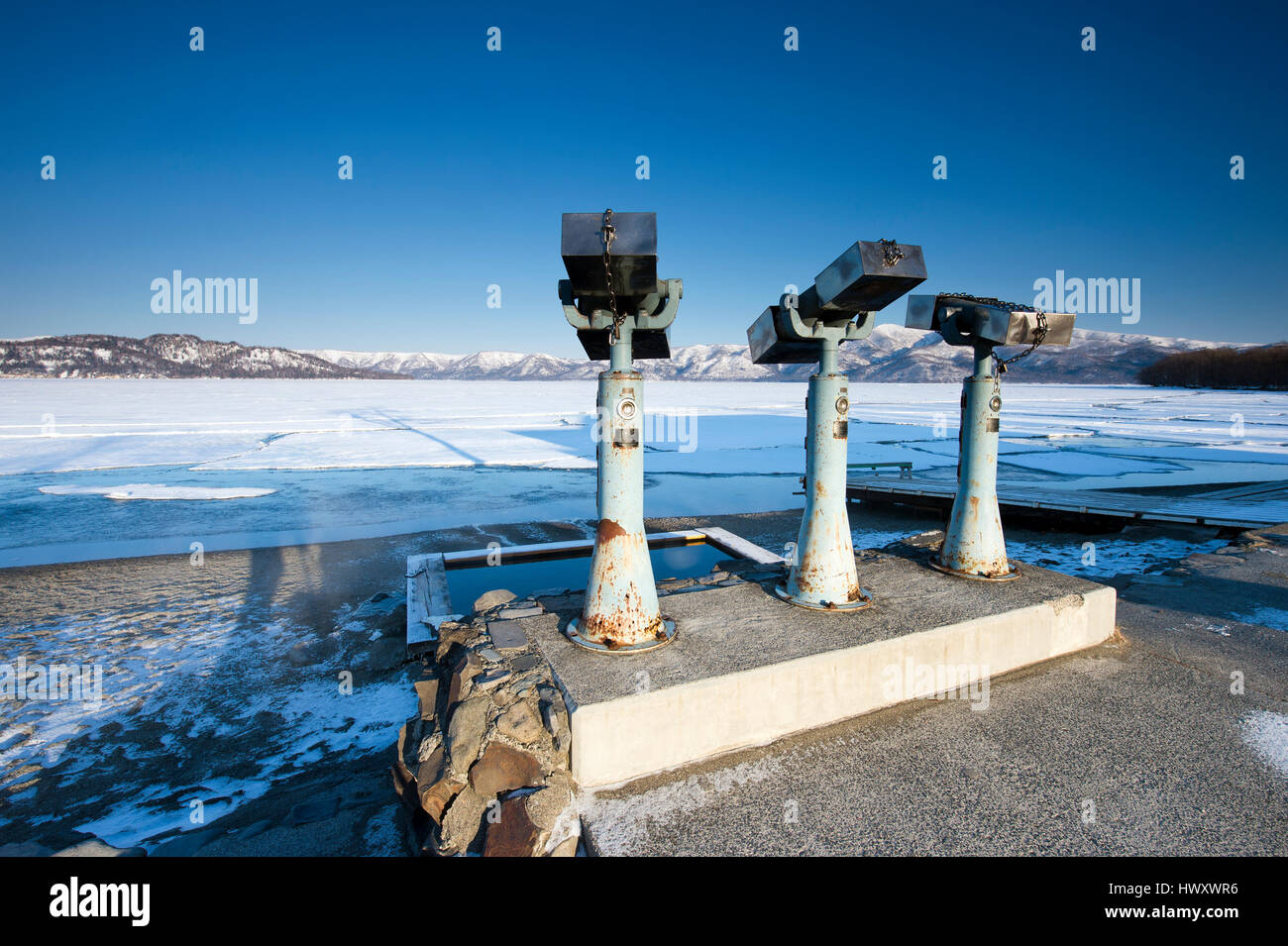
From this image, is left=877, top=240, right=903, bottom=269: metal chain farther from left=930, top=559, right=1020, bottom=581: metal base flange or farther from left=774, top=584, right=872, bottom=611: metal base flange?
left=930, top=559, right=1020, bottom=581: metal base flange

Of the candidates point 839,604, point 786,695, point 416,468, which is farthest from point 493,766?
point 416,468

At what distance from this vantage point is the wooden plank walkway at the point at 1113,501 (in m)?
8.37

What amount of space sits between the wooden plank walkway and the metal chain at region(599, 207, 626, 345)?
17.7 feet

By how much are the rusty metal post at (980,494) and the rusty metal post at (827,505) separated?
977 mm

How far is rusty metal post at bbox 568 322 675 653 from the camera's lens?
3.11 meters

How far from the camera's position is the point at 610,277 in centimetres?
293

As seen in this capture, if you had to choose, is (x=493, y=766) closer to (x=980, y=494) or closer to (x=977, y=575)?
(x=977, y=575)

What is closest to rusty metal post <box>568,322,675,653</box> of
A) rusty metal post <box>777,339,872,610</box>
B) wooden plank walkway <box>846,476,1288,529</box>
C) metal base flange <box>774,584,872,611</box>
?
metal base flange <box>774,584,872,611</box>

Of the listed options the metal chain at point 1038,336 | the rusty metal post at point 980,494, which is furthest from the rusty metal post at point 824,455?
the metal chain at point 1038,336

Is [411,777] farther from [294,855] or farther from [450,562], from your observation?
[450,562]

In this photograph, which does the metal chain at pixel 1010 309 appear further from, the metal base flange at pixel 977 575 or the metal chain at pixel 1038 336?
the metal base flange at pixel 977 575
